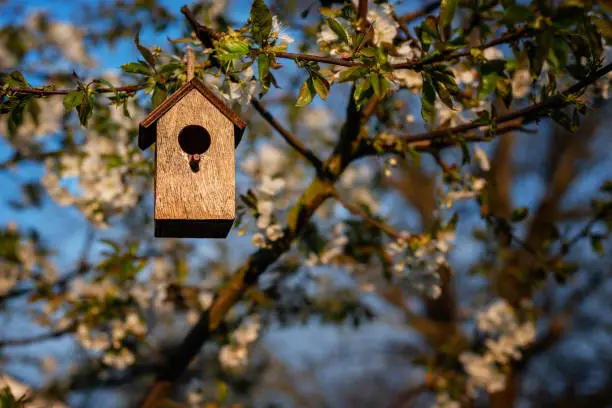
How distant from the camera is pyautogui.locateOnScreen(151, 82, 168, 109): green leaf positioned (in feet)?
5.29

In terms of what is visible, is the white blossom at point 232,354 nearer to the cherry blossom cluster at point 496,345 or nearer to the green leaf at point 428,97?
the cherry blossom cluster at point 496,345

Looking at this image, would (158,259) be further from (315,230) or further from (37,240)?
(315,230)

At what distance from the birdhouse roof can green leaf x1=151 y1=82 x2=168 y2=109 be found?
0.16ft

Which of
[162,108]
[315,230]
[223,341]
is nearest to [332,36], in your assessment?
[162,108]

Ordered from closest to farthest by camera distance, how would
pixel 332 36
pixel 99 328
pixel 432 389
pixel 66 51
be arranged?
1. pixel 332 36
2. pixel 99 328
3. pixel 432 389
4. pixel 66 51

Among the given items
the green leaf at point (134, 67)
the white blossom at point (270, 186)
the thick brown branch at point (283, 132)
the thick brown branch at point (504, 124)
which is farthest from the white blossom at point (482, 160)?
the green leaf at point (134, 67)

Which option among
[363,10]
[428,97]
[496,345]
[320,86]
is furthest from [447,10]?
[496,345]

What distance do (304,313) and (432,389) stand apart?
2.07 ft

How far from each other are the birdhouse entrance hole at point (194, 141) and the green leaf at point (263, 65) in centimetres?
28

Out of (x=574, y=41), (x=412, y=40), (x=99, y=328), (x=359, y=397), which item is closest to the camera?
(x=574, y=41)

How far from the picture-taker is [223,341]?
7.98ft

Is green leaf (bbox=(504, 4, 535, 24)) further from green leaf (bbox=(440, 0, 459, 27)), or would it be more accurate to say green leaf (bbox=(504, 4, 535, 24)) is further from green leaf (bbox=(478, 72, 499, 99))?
green leaf (bbox=(440, 0, 459, 27))

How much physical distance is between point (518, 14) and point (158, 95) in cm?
83

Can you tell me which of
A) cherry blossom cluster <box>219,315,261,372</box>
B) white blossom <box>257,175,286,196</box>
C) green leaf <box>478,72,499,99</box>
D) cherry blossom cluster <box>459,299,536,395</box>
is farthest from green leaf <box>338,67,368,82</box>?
cherry blossom cluster <box>459,299,536,395</box>
